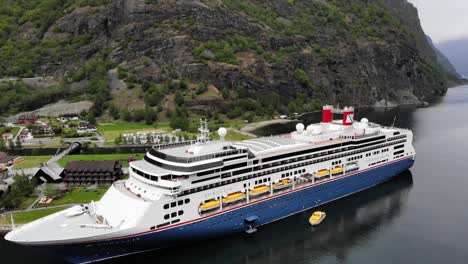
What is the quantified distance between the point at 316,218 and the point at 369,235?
244 inches

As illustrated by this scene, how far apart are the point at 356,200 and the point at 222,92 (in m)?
80.1

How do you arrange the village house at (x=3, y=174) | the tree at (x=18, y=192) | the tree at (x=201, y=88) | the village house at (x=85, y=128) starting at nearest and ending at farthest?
1. the tree at (x=18, y=192)
2. the village house at (x=3, y=174)
3. the village house at (x=85, y=128)
4. the tree at (x=201, y=88)

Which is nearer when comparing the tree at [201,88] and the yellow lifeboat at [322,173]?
the yellow lifeboat at [322,173]

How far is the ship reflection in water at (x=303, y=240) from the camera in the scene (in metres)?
35.6

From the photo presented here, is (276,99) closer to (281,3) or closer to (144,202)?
(281,3)

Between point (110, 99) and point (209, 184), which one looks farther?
point (110, 99)

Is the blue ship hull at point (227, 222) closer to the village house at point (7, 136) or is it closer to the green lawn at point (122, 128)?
the green lawn at point (122, 128)

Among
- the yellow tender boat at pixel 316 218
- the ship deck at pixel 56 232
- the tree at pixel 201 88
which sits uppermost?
the tree at pixel 201 88

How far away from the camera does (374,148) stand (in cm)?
5181

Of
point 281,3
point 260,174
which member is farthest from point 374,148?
point 281,3

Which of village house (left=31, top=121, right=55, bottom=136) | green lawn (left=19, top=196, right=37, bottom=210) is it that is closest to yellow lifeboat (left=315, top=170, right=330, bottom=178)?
green lawn (left=19, top=196, right=37, bottom=210)

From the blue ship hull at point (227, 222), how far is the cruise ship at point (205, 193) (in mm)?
86

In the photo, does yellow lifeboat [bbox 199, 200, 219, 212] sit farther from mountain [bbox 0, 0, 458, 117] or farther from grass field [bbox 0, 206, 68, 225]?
mountain [bbox 0, 0, 458, 117]

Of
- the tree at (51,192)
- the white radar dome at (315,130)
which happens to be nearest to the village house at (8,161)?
the tree at (51,192)
